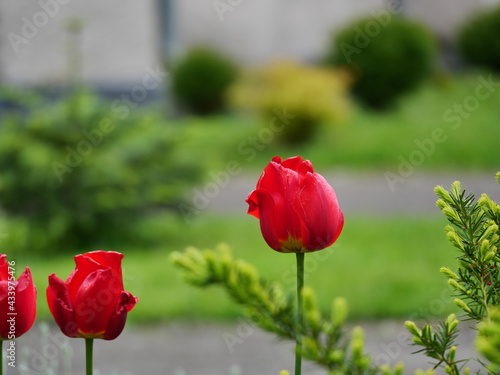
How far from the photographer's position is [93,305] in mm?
1115

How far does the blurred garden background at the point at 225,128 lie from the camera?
6.85m

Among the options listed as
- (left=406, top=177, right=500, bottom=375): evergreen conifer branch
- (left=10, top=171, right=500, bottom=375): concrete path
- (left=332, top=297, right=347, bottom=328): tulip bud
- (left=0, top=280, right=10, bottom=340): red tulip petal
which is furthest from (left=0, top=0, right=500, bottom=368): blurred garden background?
(left=0, top=280, right=10, bottom=340): red tulip petal

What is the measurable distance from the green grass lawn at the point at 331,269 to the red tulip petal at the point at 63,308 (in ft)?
11.8

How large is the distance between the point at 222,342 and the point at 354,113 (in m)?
10.6

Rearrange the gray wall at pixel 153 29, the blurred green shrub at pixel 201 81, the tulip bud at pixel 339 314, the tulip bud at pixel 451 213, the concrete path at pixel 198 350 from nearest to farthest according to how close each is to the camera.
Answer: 1. the tulip bud at pixel 451 213
2. the tulip bud at pixel 339 314
3. the concrete path at pixel 198 350
4. the gray wall at pixel 153 29
5. the blurred green shrub at pixel 201 81

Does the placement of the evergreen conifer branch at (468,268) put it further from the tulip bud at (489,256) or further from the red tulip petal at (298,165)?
the red tulip petal at (298,165)

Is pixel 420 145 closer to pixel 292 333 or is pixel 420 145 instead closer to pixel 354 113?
pixel 354 113

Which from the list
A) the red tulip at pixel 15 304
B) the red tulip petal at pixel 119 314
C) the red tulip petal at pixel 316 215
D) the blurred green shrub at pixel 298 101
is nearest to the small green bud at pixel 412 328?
the red tulip petal at pixel 316 215

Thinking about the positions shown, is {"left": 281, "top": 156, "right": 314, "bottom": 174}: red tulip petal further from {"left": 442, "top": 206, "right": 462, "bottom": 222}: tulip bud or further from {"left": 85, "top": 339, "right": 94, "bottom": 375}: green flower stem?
{"left": 85, "top": 339, "right": 94, "bottom": 375}: green flower stem

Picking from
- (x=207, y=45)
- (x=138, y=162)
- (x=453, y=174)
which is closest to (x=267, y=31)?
(x=207, y=45)

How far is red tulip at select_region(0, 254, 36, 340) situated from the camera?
111 cm

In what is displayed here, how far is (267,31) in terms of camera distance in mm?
20266

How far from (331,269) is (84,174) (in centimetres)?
233

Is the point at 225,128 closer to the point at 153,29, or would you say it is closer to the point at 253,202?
the point at 153,29
